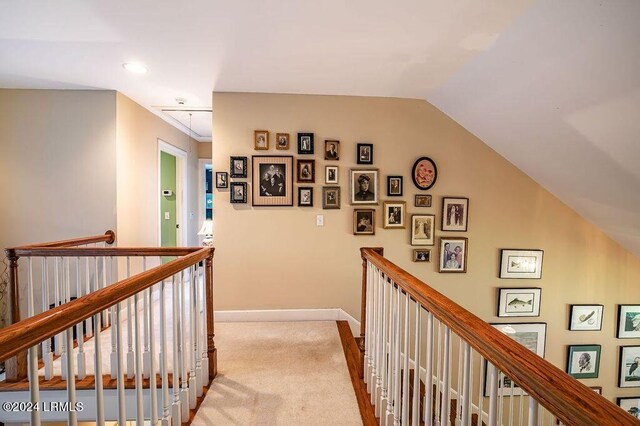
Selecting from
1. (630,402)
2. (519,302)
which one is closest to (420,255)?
(519,302)

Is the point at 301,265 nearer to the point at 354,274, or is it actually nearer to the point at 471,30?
the point at 354,274

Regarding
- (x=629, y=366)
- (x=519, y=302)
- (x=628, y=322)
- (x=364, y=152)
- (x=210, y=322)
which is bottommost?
(x=629, y=366)

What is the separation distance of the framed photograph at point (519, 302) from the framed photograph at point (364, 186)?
1816 mm

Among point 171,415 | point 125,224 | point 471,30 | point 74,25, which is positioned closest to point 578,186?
point 471,30

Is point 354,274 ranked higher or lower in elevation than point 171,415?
higher

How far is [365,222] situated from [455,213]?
3.35 ft

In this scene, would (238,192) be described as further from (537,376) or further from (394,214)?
(537,376)

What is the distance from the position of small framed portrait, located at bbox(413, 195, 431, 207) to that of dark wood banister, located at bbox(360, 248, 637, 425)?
7.07 ft

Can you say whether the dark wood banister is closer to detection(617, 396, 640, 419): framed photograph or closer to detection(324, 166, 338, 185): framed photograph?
detection(324, 166, 338, 185): framed photograph

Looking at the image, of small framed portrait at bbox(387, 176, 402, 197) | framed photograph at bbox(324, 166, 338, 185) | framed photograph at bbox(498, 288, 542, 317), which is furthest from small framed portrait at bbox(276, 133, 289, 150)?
framed photograph at bbox(498, 288, 542, 317)

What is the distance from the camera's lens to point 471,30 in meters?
1.90

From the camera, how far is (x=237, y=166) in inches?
117

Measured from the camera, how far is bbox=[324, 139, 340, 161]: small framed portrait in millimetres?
3018

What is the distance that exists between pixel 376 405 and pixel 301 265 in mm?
1568
